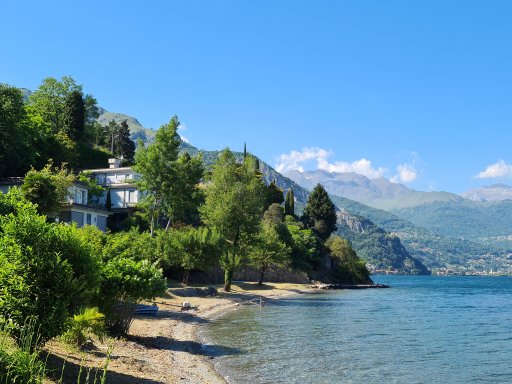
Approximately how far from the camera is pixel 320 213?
11569 centimetres

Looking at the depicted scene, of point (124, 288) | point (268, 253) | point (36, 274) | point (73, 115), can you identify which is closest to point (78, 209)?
point (268, 253)

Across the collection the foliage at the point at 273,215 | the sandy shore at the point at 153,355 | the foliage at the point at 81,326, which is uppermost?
the foliage at the point at 273,215

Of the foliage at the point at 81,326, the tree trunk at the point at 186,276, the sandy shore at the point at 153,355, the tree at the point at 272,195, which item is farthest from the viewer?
the tree at the point at 272,195

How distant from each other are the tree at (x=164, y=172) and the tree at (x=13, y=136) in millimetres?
18595

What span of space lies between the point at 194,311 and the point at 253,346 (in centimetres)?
1657

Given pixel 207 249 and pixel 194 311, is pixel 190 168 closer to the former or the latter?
pixel 207 249

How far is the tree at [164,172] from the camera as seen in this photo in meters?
61.8

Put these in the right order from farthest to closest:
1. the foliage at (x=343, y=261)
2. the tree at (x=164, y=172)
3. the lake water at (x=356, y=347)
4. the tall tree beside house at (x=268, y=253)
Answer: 1. the foliage at (x=343, y=261)
2. the tall tree beside house at (x=268, y=253)
3. the tree at (x=164, y=172)
4. the lake water at (x=356, y=347)

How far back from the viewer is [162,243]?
5703 centimetres

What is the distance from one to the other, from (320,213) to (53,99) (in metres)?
62.4

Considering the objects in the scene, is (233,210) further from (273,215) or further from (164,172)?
(273,215)

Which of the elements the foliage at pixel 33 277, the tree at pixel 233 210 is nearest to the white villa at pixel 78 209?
the tree at pixel 233 210

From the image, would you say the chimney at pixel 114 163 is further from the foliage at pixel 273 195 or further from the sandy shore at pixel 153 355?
→ the sandy shore at pixel 153 355

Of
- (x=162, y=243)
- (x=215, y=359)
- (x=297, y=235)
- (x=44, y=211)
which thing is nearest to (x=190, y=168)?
(x=162, y=243)
